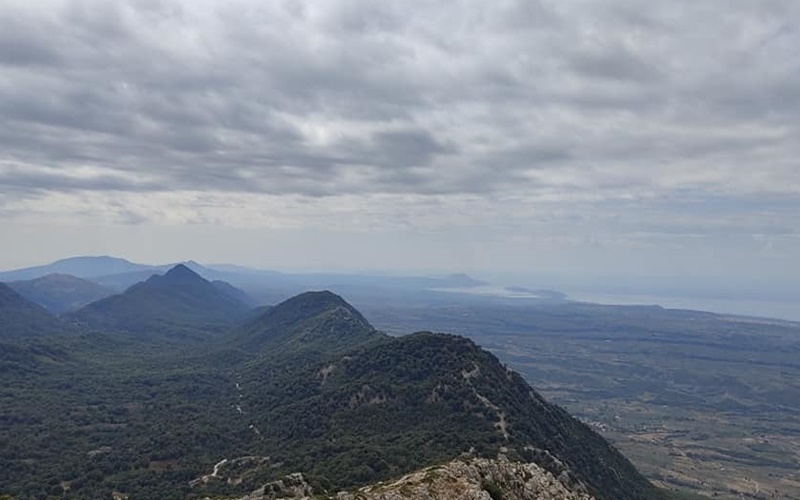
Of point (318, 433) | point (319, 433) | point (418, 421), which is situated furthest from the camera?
point (318, 433)

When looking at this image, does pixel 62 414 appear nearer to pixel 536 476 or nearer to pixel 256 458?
pixel 256 458

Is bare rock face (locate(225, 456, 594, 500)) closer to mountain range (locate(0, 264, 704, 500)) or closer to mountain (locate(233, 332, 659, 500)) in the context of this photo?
mountain range (locate(0, 264, 704, 500))

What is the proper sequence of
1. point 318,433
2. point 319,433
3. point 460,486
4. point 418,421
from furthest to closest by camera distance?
point 318,433, point 319,433, point 418,421, point 460,486

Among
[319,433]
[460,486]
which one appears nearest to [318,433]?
[319,433]

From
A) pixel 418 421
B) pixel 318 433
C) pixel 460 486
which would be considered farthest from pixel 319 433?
pixel 460 486

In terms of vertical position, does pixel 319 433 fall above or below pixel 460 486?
below

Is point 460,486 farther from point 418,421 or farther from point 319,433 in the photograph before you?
point 319,433

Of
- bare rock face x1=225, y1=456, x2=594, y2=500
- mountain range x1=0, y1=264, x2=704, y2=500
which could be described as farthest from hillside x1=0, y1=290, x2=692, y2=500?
bare rock face x1=225, y1=456, x2=594, y2=500

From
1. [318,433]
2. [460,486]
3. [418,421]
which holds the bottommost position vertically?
[318,433]

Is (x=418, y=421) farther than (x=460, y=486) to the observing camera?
Yes
